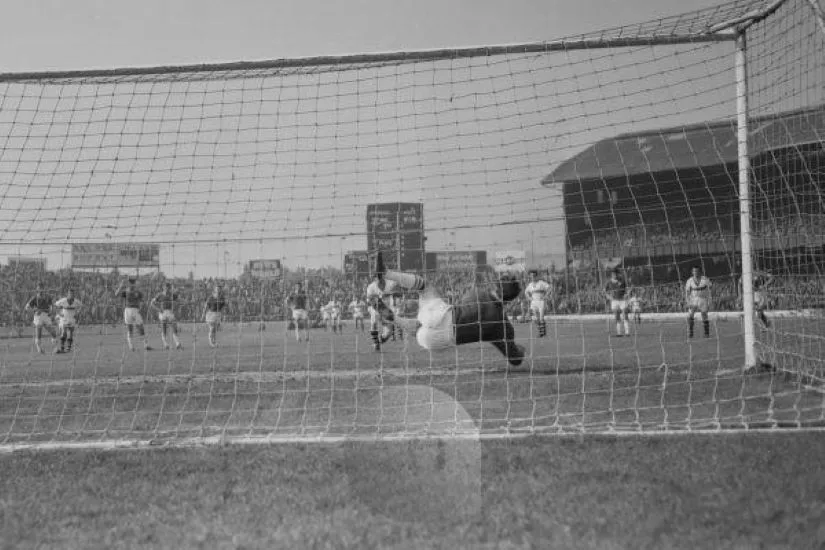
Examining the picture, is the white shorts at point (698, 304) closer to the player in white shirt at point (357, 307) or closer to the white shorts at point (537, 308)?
the white shorts at point (537, 308)

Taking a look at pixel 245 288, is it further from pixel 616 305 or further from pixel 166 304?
pixel 616 305

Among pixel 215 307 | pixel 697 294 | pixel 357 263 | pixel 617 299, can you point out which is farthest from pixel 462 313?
pixel 697 294

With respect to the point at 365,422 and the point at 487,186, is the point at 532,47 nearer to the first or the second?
the point at 487,186

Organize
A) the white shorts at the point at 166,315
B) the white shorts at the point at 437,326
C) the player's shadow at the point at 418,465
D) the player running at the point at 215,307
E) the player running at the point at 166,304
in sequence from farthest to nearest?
the white shorts at the point at 166,315, the player running at the point at 166,304, the player running at the point at 215,307, the white shorts at the point at 437,326, the player's shadow at the point at 418,465

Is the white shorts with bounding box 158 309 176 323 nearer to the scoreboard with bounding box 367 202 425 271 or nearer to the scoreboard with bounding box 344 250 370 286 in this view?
the scoreboard with bounding box 367 202 425 271

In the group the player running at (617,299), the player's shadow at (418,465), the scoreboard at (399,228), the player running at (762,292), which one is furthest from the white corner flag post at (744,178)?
the player running at (617,299)

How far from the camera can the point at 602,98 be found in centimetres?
762

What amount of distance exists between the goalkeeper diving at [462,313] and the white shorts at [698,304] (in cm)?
980

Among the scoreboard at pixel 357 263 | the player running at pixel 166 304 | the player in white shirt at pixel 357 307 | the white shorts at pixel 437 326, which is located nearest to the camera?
the scoreboard at pixel 357 263

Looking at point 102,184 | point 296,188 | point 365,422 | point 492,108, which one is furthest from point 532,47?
point 102,184

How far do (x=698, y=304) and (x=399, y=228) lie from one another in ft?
39.7

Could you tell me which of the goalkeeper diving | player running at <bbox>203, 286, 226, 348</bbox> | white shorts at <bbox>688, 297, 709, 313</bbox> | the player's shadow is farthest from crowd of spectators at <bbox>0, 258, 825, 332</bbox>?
white shorts at <bbox>688, 297, 709, 313</bbox>

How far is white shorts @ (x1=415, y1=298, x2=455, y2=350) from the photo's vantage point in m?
9.20

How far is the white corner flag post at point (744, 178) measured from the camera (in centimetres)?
834
